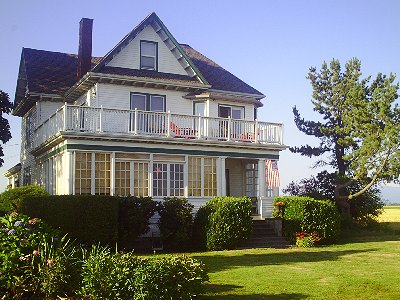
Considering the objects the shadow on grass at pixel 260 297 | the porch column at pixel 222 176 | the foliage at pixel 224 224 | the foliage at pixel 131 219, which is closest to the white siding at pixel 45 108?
the porch column at pixel 222 176

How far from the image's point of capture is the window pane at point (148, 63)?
28.5 meters

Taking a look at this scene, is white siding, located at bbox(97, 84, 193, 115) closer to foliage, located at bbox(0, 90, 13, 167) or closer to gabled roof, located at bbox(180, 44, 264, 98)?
gabled roof, located at bbox(180, 44, 264, 98)

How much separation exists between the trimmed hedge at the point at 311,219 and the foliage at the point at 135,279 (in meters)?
14.5

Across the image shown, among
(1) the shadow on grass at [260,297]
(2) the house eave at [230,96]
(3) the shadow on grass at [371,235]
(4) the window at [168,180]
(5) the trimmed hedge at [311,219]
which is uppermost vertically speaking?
(2) the house eave at [230,96]

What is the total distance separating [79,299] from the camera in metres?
9.21

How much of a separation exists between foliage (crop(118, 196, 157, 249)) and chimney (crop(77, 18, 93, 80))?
40.2 ft

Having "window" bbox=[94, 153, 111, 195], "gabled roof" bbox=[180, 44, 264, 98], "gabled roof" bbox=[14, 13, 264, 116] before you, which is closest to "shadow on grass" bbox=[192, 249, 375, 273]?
"window" bbox=[94, 153, 111, 195]

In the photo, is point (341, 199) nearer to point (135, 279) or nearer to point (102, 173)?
point (102, 173)

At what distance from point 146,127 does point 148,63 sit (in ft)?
16.7

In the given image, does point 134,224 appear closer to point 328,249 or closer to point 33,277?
point 328,249

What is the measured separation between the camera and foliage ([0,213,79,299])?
927 centimetres

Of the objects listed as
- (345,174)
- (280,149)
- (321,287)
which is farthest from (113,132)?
(345,174)

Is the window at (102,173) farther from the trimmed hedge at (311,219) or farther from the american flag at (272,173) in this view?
the american flag at (272,173)

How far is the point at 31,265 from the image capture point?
966cm
